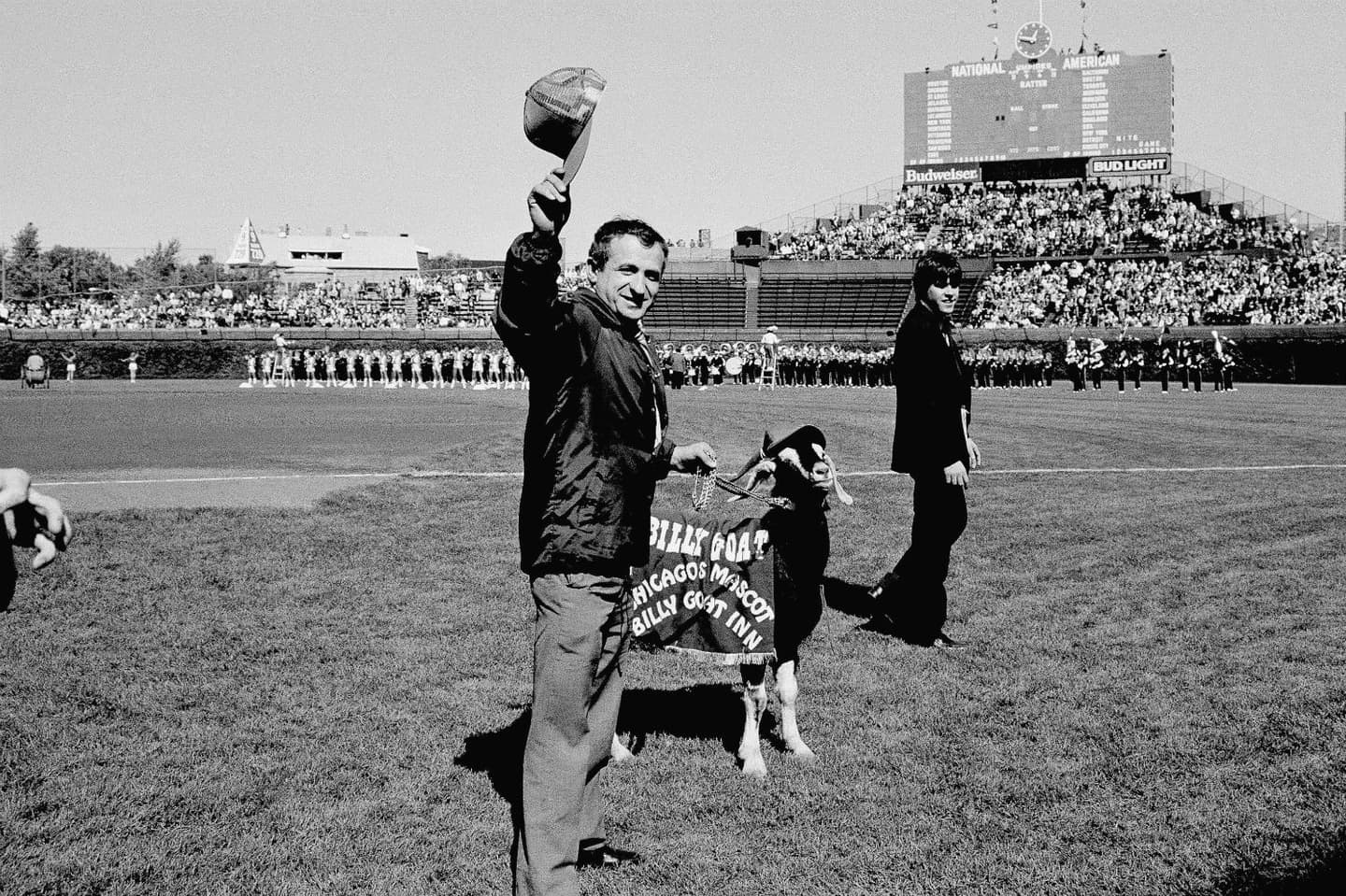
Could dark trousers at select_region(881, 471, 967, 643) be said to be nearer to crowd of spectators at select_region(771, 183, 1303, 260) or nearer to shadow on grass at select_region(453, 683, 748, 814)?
shadow on grass at select_region(453, 683, 748, 814)

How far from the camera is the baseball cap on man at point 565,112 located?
306 cm

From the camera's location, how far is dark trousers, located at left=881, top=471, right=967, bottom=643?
7.36m

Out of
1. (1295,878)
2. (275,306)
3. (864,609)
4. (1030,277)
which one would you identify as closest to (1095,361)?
(1030,277)

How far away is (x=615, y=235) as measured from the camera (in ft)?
12.4

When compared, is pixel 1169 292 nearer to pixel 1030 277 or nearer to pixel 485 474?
pixel 1030 277

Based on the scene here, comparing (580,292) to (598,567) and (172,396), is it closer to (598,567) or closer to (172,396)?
(598,567)

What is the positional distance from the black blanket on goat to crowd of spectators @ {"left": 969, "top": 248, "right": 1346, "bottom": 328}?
164ft

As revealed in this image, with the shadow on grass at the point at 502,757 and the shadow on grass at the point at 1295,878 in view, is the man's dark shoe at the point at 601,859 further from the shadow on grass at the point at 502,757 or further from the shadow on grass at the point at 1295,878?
the shadow on grass at the point at 1295,878

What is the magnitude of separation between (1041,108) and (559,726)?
7112cm

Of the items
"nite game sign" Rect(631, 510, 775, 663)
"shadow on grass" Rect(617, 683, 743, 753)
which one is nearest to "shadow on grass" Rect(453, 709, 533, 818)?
"shadow on grass" Rect(617, 683, 743, 753)

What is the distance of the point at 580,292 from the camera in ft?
12.1

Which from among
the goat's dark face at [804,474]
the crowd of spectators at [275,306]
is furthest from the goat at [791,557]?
the crowd of spectators at [275,306]

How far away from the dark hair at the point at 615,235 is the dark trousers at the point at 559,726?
3.49 ft

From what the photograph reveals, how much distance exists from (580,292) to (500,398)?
32161 mm
